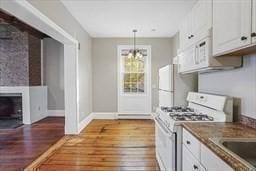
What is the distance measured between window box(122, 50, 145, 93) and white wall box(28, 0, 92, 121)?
1.20 m

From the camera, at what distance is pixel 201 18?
2.61 metres

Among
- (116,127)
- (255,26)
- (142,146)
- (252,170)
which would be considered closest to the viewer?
(252,170)

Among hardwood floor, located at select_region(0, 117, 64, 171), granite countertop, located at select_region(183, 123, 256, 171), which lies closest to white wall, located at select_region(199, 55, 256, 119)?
granite countertop, located at select_region(183, 123, 256, 171)

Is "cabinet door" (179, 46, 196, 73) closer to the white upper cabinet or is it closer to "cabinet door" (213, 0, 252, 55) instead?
the white upper cabinet

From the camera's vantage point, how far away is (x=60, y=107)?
26.1ft

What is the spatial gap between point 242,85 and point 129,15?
332cm

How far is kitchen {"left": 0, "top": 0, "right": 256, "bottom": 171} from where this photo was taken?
1697mm

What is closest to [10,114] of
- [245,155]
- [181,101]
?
[181,101]

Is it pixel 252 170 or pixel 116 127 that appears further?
pixel 116 127

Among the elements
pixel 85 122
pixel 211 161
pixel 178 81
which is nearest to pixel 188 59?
pixel 178 81

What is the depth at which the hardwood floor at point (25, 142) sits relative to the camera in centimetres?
351

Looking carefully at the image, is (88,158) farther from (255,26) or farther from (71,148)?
(255,26)

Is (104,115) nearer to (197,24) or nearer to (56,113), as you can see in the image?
(56,113)

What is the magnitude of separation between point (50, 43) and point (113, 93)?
9.44 ft
